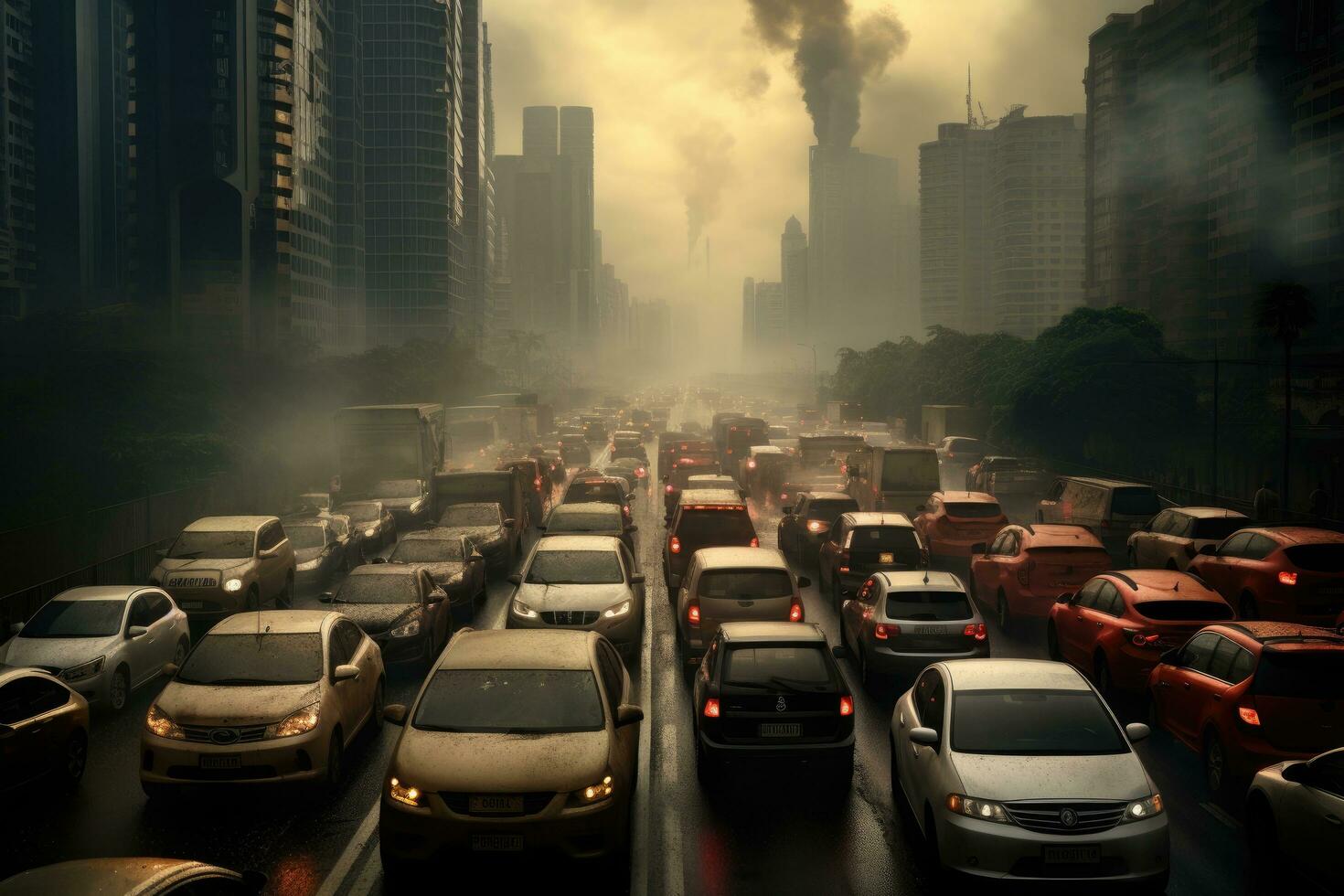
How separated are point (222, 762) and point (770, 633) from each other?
5014mm

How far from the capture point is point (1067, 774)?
8.52 metres

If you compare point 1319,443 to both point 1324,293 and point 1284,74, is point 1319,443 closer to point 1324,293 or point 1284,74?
point 1324,293

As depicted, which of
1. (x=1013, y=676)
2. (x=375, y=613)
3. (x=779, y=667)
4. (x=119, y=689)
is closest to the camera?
(x=1013, y=676)

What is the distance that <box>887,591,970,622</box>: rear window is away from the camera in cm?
1464

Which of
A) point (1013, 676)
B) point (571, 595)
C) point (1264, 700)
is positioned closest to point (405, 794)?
point (1013, 676)

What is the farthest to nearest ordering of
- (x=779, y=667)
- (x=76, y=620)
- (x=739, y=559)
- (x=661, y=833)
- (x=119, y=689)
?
(x=739, y=559), (x=76, y=620), (x=119, y=689), (x=779, y=667), (x=661, y=833)

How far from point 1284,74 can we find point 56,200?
5551 inches

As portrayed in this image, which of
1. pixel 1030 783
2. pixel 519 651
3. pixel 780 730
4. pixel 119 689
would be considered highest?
pixel 519 651

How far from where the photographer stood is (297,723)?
1090 centimetres

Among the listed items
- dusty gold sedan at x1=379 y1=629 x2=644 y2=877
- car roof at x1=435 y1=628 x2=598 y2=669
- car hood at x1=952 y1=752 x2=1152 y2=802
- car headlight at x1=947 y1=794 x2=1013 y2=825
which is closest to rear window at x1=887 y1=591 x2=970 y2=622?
car roof at x1=435 y1=628 x2=598 y2=669

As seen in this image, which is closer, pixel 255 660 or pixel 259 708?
pixel 259 708

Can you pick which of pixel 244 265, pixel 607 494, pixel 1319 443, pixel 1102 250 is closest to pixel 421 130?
pixel 244 265

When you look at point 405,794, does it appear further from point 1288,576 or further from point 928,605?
point 1288,576

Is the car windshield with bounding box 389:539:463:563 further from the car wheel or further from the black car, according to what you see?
the black car
